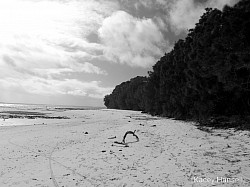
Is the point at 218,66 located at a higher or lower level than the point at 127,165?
higher

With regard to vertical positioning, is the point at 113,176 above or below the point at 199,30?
below

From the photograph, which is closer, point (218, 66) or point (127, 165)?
point (127, 165)

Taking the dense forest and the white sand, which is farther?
the dense forest

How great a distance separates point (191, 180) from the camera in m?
7.79

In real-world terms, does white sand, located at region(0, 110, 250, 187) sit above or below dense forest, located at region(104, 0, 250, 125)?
below

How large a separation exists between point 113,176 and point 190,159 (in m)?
4.14

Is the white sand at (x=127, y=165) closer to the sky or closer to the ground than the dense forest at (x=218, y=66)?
closer to the ground

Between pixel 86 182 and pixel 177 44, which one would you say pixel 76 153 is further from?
pixel 177 44

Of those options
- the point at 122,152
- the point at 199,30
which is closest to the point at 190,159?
the point at 122,152

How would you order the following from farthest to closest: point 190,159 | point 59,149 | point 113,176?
point 59,149 → point 190,159 → point 113,176

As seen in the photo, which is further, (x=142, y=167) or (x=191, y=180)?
(x=142, y=167)

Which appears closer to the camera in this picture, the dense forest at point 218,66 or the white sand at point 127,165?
the white sand at point 127,165

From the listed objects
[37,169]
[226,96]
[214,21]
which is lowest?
[37,169]

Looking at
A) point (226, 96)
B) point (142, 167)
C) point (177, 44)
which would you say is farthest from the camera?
point (177, 44)
